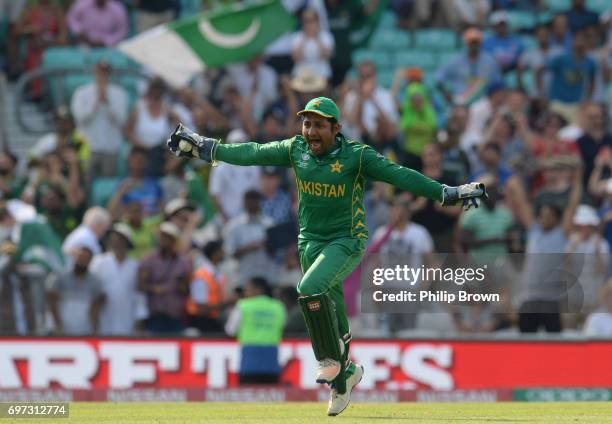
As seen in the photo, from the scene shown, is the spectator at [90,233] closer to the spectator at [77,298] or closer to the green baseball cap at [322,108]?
the spectator at [77,298]

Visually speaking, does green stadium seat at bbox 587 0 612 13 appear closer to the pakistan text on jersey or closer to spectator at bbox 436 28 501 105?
spectator at bbox 436 28 501 105

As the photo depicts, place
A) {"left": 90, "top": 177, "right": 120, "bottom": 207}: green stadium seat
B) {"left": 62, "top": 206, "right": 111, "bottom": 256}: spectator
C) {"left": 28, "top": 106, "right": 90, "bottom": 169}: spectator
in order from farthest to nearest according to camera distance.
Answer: {"left": 28, "top": 106, "right": 90, "bottom": 169}: spectator
{"left": 90, "top": 177, "right": 120, "bottom": 207}: green stadium seat
{"left": 62, "top": 206, "right": 111, "bottom": 256}: spectator

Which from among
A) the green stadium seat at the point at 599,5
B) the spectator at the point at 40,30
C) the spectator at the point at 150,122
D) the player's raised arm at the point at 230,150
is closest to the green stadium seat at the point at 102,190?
the spectator at the point at 150,122

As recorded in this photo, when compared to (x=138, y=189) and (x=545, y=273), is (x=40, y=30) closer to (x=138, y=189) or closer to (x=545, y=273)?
(x=138, y=189)

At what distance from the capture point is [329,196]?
34.8 feet

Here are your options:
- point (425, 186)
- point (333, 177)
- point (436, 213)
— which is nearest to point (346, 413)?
point (333, 177)

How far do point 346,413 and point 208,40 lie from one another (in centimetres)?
798

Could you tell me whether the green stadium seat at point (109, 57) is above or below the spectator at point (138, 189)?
above

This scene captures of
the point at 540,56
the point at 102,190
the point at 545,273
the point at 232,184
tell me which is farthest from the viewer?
the point at 540,56

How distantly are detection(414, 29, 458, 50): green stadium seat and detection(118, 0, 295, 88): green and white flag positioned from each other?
2.75 metres

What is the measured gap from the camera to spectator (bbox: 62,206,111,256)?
16250 millimetres

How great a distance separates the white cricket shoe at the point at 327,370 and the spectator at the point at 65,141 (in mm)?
7835

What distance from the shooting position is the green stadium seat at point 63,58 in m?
19.4

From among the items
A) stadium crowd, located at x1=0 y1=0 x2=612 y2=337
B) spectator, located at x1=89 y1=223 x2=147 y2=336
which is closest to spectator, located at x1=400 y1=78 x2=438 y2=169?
stadium crowd, located at x1=0 y1=0 x2=612 y2=337
